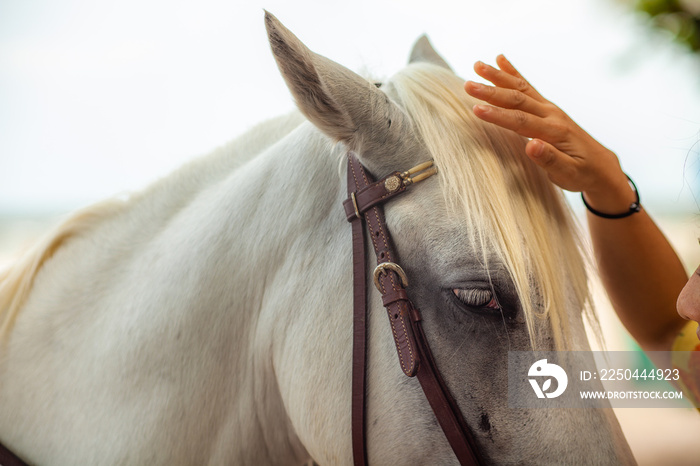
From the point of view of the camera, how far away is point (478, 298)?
31.0 inches

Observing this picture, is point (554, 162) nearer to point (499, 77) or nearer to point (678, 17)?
point (499, 77)

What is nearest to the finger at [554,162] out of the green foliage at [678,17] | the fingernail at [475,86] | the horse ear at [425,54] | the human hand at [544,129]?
the human hand at [544,129]

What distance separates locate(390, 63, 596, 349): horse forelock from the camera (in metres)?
0.79

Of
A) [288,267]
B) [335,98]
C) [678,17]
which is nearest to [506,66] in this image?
[335,98]

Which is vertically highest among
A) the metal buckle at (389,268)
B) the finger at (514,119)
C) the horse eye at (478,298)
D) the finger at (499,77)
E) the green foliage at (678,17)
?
the finger at (499,77)

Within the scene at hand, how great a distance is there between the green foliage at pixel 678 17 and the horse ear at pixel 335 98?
295 centimetres

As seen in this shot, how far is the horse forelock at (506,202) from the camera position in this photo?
0.79 meters

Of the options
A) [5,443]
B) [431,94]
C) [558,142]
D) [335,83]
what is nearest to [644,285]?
[558,142]

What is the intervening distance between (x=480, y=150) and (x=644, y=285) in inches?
25.7

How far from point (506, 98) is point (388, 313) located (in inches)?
17.7

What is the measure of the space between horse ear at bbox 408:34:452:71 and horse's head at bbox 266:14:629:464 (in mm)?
383

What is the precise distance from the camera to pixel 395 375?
86 centimetres

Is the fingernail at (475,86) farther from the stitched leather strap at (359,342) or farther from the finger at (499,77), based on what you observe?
the stitched leather strap at (359,342)

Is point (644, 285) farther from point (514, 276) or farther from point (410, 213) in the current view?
point (410, 213)
